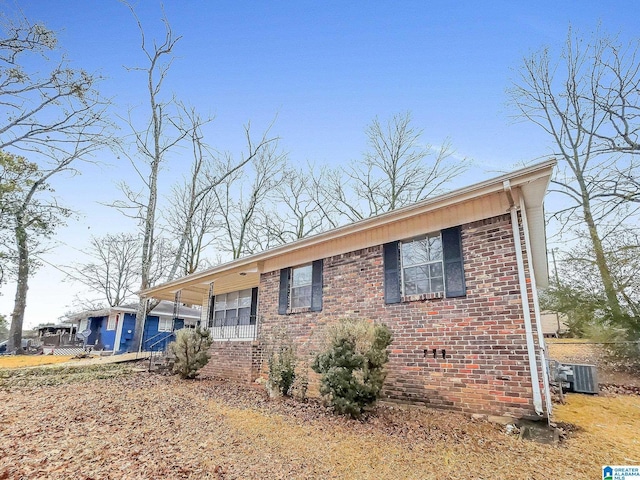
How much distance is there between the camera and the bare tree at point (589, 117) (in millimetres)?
12266

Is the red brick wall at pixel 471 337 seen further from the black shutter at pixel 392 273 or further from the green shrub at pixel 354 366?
the green shrub at pixel 354 366

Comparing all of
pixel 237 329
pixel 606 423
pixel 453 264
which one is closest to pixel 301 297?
pixel 237 329

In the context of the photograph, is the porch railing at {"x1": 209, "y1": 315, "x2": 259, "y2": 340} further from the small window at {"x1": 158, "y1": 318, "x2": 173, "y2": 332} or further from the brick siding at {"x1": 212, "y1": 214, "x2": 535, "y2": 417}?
the small window at {"x1": 158, "y1": 318, "x2": 173, "y2": 332}

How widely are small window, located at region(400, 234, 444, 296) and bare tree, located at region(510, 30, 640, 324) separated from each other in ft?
30.8

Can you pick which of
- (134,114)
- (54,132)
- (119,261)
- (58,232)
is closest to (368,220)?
(54,132)

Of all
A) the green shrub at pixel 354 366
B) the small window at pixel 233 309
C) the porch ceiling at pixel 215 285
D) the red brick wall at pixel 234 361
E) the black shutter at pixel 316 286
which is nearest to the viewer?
the green shrub at pixel 354 366

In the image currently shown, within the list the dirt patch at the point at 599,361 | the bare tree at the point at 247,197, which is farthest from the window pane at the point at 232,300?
the dirt patch at the point at 599,361

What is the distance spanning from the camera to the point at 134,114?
21031mm

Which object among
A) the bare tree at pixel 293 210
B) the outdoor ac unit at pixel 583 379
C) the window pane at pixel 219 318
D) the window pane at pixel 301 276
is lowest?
the outdoor ac unit at pixel 583 379

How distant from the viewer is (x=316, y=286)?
339 inches

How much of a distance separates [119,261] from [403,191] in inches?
1055

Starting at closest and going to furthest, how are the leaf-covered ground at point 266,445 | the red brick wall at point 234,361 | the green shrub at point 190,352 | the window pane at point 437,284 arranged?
the leaf-covered ground at point 266,445 < the window pane at point 437,284 < the red brick wall at point 234,361 < the green shrub at point 190,352

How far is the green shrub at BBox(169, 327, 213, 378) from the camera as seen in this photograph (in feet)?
33.3

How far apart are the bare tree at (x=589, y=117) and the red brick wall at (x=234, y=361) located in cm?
1247
